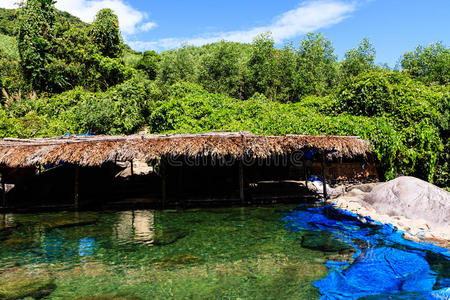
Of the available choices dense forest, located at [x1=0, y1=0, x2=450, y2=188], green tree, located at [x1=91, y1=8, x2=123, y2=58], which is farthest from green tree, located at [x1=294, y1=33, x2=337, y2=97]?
green tree, located at [x1=91, y1=8, x2=123, y2=58]

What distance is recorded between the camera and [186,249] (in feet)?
22.7

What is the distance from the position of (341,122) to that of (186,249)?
1109cm

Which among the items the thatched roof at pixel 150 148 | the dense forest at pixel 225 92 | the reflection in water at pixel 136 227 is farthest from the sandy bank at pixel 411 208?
the reflection in water at pixel 136 227

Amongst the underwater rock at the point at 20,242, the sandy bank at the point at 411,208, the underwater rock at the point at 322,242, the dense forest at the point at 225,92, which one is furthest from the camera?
the dense forest at the point at 225,92

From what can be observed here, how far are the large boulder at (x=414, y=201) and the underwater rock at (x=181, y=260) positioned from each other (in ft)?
20.3

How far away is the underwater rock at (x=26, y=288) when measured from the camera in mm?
4836

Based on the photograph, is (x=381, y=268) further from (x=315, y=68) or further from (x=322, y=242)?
(x=315, y=68)

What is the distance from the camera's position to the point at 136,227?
29.4 feet

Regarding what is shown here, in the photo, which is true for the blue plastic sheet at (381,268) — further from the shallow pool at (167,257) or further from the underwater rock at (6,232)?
the underwater rock at (6,232)

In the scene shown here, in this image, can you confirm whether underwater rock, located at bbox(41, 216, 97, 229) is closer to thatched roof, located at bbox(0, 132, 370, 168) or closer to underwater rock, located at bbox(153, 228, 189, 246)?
thatched roof, located at bbox(0, 132, 370, 168)

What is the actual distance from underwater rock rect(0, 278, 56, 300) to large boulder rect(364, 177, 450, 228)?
8948mm

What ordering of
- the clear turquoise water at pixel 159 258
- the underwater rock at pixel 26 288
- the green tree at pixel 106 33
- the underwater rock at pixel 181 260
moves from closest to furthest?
the underwater rock at pixel 26 288, the clear turquoise water at pixel 159 258, the underwater rock at pixel 181 260, the green tree at pixel 106 33

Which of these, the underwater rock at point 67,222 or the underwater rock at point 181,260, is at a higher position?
the underwater rock at point 67,222

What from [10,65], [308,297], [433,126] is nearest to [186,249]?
[308,297]
